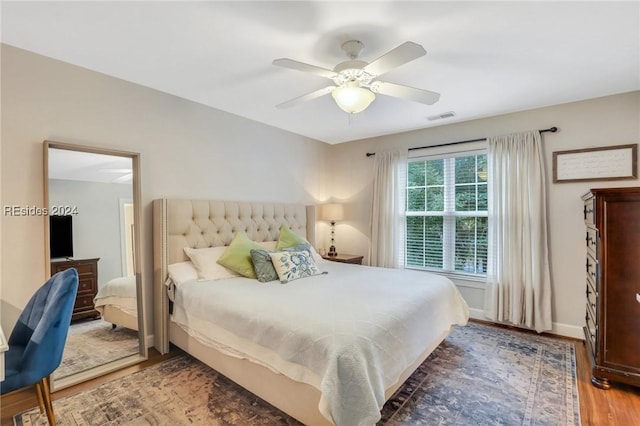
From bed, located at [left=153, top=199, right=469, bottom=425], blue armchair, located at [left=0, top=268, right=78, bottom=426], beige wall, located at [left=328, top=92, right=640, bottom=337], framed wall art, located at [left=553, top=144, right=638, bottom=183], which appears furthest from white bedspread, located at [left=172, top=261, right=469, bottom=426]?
framed wall art, located at [left=553, top=144, right=638, bottom=183]

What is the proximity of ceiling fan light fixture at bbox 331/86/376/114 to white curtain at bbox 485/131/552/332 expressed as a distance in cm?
230

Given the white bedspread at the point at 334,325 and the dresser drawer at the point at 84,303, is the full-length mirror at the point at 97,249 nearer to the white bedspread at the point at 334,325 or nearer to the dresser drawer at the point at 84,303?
the dresser drawer at the point at 84,303

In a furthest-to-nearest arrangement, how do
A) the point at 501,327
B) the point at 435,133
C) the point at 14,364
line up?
the point at 435,133, the point at 501,327, the point at 14,364

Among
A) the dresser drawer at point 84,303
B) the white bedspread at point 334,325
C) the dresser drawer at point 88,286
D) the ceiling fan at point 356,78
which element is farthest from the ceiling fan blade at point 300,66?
the dresser drawer at point 84,303

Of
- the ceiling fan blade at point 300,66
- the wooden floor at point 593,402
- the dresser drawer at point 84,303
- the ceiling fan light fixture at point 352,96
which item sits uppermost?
the ceiling fan blade at point 300,66

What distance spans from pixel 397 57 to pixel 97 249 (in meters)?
2.81

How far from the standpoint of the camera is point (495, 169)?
3611 millimetres

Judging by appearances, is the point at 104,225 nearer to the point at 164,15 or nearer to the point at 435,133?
the point at 164,15

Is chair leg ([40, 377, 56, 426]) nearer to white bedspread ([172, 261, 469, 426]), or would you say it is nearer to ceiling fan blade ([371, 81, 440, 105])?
white bedspread ([172, 261, 469, 426])

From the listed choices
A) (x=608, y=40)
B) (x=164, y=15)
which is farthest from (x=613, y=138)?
(x=164, y=15)

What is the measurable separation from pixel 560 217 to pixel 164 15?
4.03m

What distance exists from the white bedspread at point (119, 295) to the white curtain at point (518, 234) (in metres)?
3.84

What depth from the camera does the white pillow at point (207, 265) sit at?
2844 millimetres

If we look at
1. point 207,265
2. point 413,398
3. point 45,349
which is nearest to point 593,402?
point 413,398
